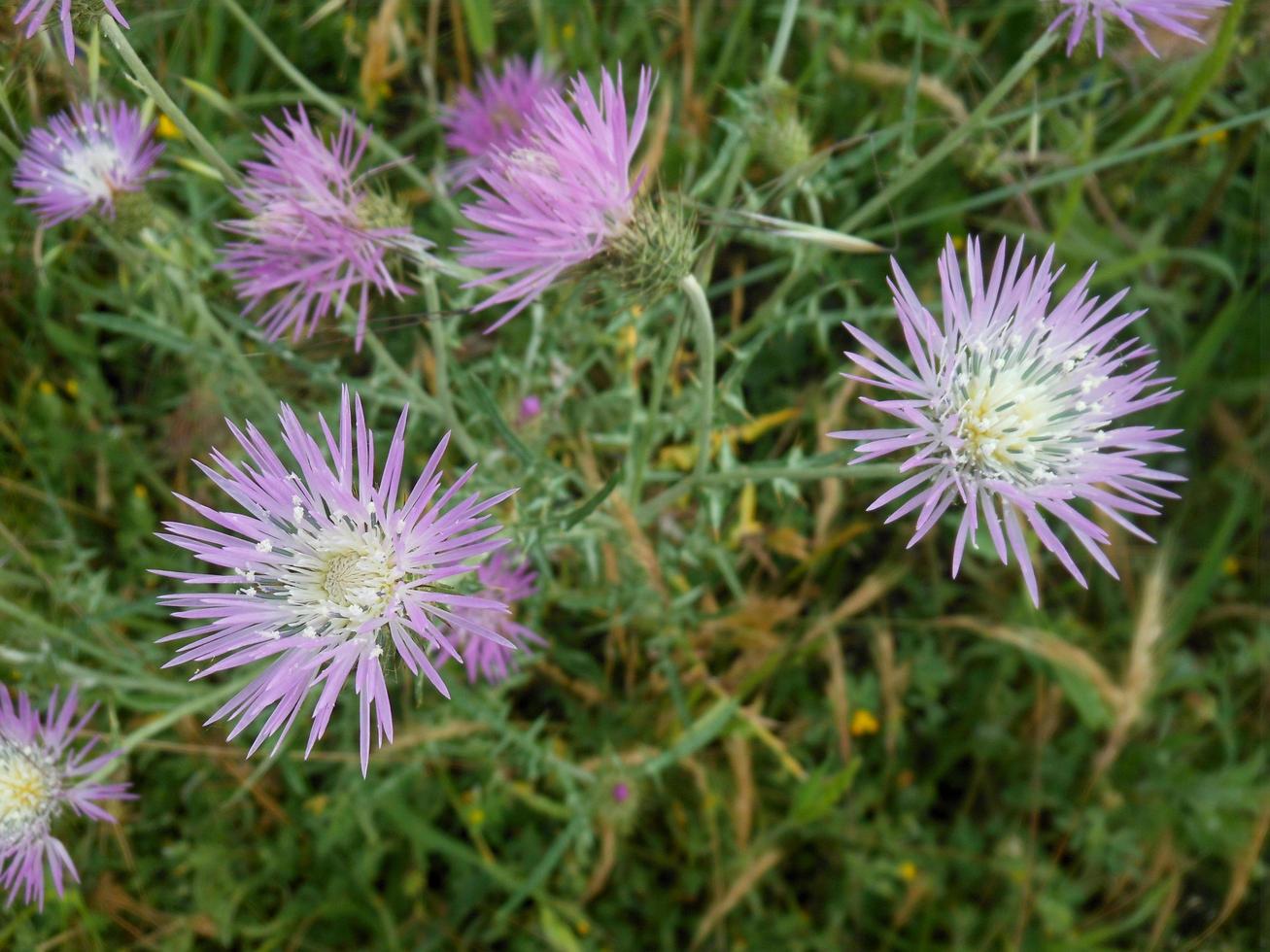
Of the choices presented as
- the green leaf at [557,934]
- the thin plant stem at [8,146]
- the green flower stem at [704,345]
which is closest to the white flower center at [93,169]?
the thin plant stem at [8,146]

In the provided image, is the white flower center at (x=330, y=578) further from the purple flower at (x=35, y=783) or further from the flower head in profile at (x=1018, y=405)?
the flower head in profile at (x=1018, y=405)

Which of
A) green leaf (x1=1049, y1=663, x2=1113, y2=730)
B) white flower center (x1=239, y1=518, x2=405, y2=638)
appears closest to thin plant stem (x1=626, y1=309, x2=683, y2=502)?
white flower center (x1=239, y1=518, x2=405, y2=638)

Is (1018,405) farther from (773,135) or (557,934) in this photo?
(557,934)

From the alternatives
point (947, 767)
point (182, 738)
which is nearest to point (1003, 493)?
point (947, 767)

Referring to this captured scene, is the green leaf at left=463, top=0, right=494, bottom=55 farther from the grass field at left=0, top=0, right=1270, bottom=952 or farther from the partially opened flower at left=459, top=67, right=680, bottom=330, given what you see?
the partially opened flower at left=459, top=67, right=680, bottom=330

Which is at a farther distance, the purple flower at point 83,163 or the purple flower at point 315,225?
the purple flower at point 83,163

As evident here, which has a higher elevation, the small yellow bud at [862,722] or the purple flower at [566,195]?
the purple flower at [566,195]
